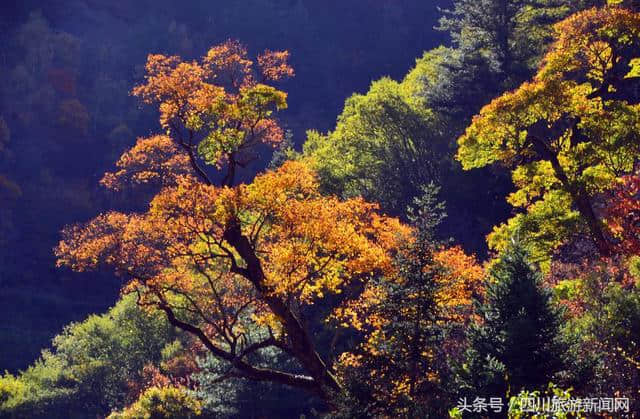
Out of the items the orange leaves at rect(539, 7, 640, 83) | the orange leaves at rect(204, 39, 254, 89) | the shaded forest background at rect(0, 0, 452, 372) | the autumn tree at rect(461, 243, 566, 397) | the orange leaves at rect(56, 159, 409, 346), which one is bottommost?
the autumn tree at rect(461, 243, 566, 397)

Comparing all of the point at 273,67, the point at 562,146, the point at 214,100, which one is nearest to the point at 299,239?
the point at 214,100

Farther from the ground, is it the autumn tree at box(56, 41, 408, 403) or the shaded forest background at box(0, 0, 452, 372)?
the shaded forest background at box(0, 0, 452, 372)

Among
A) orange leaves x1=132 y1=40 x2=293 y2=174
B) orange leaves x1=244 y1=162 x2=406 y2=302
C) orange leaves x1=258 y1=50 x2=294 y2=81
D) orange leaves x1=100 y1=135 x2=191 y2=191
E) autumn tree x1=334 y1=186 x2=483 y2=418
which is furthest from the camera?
orange leaves x1=258 y1=50 x2=294 y2=81

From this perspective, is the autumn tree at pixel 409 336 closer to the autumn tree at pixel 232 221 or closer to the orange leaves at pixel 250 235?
the orange leaves at pixel 250 235

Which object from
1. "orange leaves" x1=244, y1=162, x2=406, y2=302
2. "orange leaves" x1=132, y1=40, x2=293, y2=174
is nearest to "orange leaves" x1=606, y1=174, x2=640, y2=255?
"orange leaves" x1=244, y1=162, x2=406, y2=302

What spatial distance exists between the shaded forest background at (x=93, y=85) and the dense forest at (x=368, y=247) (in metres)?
0.56

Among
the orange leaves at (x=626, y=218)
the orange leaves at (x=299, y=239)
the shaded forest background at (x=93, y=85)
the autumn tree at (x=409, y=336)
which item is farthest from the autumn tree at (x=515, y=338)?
the shaded forest background at (x=93, y=85)

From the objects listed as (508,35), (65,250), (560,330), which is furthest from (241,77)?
(508,35)

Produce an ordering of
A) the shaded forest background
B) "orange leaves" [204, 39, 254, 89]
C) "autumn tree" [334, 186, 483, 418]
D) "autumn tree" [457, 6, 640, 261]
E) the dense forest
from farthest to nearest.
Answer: the shaded forest background
"autumn tree" [457, 6, 640, 261]
"orange leaves" [204, 39, 254, 89]
"autumn tree" [334, 186, 483, 418]
the dense forest

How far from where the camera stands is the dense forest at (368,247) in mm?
17344

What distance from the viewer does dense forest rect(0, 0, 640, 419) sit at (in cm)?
1734

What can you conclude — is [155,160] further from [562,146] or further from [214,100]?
[562,146]

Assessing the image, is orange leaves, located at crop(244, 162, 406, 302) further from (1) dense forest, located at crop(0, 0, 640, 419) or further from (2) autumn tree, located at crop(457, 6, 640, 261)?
(2) autumn tree, located at crop(457, 6, 640, 261)

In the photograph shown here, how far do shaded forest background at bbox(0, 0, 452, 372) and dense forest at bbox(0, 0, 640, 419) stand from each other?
1.84ft
